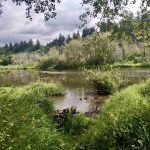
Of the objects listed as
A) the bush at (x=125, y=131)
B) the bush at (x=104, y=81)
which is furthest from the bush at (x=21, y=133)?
the bush at (x=104, y=81)

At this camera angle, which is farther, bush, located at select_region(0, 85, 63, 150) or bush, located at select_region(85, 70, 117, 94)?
bush, located at select_region(85, 70, 117, 94)

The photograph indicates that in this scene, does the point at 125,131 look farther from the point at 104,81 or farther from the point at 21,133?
the point at 104,81

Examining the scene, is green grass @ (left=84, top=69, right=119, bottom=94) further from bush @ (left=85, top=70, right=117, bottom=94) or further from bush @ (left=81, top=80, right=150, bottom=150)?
bush @ (left=81, top=80, right=150, bottom=150)

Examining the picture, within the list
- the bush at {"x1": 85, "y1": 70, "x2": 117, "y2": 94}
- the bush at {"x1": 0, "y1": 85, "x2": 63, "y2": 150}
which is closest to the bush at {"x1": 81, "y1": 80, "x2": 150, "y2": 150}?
the bush at {"x1": 0, "y1": 85, "x2": 63, "y2": 150}

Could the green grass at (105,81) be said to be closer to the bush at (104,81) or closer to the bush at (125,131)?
the bush at (104,81)

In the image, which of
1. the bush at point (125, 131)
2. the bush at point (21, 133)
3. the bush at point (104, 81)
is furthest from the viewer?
the bush at point (104, 81)

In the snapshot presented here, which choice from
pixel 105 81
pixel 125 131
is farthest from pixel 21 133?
pixel 105 81

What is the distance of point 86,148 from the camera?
1281cm

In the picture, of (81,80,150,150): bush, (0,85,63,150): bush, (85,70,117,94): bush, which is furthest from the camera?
(85,70,117,94): bush

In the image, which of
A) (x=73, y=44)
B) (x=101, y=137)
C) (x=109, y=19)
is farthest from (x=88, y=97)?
(x=73, y=44)

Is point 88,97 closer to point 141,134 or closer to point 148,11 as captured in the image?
point 148,11

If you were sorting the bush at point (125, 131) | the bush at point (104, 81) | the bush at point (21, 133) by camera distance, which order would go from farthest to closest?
the bush at point (104, 81)
the bush at point (125, 131)
the bush at point (21, 133)

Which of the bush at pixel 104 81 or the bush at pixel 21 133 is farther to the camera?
the bush at pixel 104 81

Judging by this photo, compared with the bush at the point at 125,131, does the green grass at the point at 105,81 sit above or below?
below
